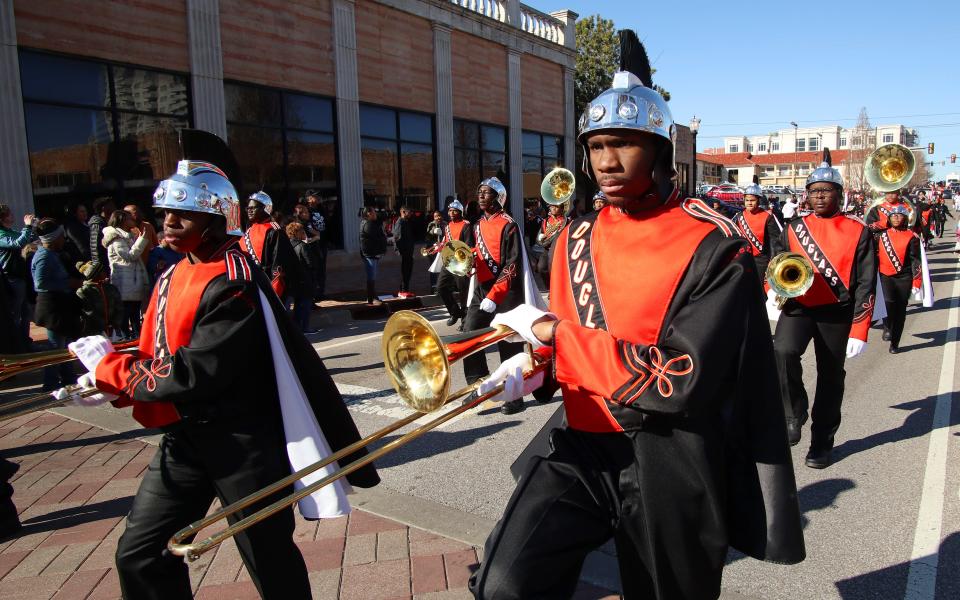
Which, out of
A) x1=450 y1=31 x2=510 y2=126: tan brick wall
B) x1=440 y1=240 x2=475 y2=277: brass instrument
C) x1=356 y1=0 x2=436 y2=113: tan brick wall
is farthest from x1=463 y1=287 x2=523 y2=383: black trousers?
x1=450 y1=31 x2=510 y2=126: tan brick wall

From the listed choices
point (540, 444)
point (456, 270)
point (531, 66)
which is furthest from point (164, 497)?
point (531, 66)

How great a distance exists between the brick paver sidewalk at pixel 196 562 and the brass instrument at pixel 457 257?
13.1ft

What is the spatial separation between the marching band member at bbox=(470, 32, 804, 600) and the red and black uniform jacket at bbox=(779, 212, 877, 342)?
11.1ft

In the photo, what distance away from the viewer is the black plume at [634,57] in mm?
2545

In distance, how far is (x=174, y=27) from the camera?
13.3m

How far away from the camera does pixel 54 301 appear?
734 cm

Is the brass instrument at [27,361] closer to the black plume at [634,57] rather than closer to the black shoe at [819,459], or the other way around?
the black plume at [634,57]

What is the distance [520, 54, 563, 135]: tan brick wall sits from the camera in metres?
24.1

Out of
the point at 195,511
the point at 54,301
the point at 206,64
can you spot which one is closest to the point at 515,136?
the point at 206,64

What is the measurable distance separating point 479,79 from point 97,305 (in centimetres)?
1624

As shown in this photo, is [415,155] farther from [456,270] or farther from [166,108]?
[456,270]

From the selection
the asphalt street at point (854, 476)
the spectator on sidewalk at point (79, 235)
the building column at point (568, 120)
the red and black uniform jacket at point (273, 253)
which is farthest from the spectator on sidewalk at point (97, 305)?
the building column at point (568, 120)

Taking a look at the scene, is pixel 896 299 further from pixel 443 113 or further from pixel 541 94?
pixel 541 94

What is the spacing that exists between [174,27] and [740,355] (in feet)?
46.2
